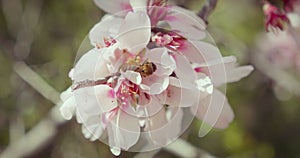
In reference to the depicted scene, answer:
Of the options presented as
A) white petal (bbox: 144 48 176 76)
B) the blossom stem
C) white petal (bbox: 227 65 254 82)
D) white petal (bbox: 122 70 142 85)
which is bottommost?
white petal (bbox: 227 65 254 82)

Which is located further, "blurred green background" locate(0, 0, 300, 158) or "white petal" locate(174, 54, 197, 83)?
"blurred green background" locate(0, 0, 300, 158)

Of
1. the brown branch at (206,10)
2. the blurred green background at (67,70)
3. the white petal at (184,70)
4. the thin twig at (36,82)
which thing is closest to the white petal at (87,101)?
the white petal at (184,70)

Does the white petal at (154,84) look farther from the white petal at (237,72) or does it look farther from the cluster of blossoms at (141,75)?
the white petal at (237,72)

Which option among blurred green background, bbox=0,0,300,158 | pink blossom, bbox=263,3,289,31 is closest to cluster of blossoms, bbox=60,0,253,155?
pink blossom, bbox=263,3,289,31

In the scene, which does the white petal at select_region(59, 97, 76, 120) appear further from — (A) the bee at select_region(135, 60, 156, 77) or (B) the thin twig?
(B) the thin twig

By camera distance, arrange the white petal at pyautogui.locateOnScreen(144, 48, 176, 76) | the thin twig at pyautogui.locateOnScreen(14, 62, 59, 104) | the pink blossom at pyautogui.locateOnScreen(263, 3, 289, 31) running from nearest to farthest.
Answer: the white petal at pyautogui.locateOnScreen(144, 48, 176, 76)
the pink blossom at pyautogui.locateOnScreen(263, 3, 289, 31)
the thin twig at pyautogui.locateOnScreen(14, 62, 59, 104)

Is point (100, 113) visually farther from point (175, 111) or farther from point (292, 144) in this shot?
point (292, 144)

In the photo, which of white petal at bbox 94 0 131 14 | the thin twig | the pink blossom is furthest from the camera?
the thin twig

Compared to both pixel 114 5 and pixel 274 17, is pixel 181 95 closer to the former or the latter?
pixel 114 5

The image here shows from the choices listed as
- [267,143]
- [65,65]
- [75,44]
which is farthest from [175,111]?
[267,143]
